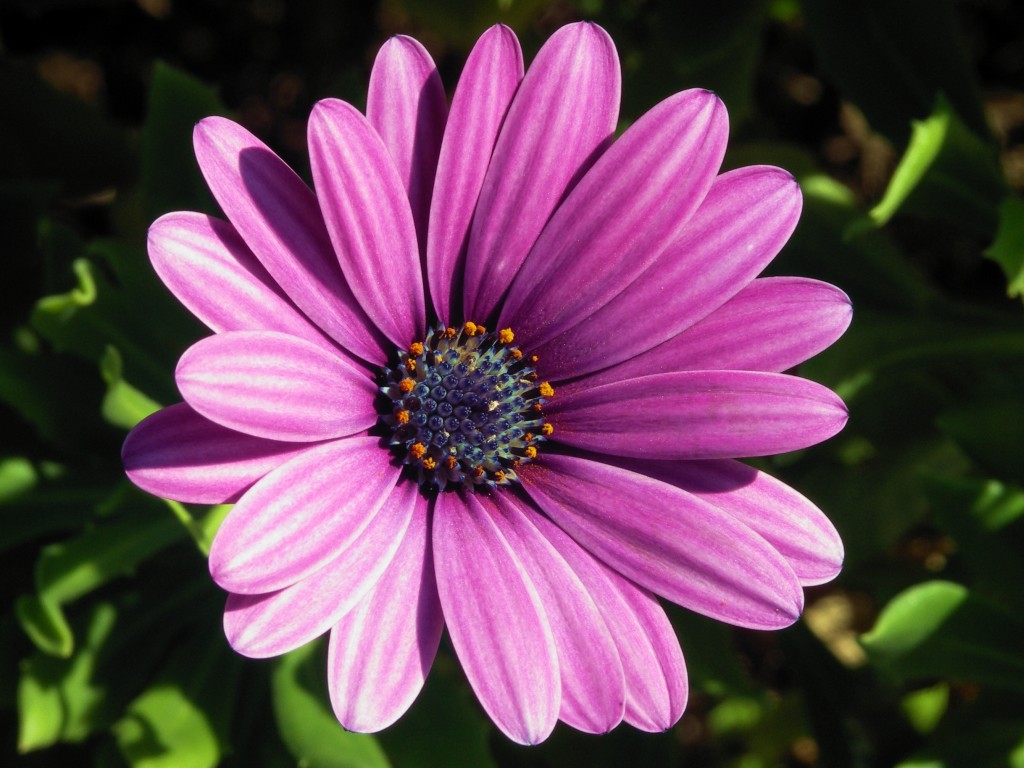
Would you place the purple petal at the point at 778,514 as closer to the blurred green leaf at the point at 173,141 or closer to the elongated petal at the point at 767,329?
the elongated petal at the point at 767,329

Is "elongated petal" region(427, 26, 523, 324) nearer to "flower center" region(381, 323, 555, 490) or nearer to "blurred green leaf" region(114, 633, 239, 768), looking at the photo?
"flower center" region(381, 323, 555, 490)

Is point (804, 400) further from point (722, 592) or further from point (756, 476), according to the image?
point (722, 592)

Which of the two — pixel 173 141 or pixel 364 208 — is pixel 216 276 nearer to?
pixel 364 208

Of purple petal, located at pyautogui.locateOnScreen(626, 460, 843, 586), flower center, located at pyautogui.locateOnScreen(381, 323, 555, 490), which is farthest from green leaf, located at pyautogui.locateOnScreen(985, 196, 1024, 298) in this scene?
flower center, located at pyautogui.locateOnScreen(381, 323, 555, 490)

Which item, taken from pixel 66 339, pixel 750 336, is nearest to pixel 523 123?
pixel 750 336

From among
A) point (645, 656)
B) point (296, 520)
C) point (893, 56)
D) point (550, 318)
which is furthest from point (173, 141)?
point (893, 56)

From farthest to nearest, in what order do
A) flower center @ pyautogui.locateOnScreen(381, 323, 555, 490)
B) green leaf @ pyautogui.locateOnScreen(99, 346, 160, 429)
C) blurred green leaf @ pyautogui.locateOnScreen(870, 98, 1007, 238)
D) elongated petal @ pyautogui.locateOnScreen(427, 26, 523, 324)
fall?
blurred green leaf @ pyautogui.locateOnScreen(870, 98, 1007, 238) < flower center @ pyautogui.locateOnScreen(381, 323, 555, 490) < green leaf @ pyautogui.locateOnScreen(99, 346, 160, 429) < elongated petal @ pyautogui.locateOnScreen(427, 26, 523, 324)
